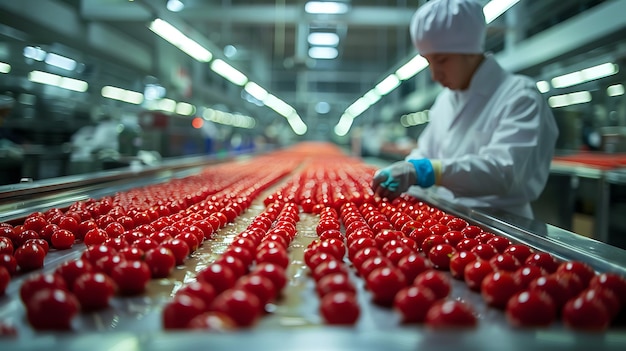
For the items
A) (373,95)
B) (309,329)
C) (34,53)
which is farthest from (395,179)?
(373,95)

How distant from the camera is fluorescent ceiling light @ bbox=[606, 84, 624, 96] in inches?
208

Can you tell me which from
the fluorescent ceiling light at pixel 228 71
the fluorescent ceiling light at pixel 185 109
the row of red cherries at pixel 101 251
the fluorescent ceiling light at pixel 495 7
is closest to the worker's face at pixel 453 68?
the fluorescent ceiling light at pixel 495 7

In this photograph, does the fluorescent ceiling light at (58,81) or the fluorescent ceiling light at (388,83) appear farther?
the fluorescent ceiling light at (388,83)

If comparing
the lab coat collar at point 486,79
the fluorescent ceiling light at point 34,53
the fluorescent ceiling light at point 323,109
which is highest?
the fluorescent ceiling light at point 323,109

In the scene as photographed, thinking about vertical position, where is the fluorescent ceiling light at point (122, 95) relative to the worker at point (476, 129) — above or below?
above

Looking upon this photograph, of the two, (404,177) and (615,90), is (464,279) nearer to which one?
(404,177)

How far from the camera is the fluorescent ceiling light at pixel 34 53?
520cm

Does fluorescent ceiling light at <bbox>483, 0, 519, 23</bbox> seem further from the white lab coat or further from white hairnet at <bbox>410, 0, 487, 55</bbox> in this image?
the white lab coat

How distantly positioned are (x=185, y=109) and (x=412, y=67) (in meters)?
7.55

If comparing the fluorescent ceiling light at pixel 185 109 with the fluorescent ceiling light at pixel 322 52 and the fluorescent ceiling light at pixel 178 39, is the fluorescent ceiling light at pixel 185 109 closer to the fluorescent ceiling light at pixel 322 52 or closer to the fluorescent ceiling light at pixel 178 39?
the fluorescent ceiling light at pixel 322 52

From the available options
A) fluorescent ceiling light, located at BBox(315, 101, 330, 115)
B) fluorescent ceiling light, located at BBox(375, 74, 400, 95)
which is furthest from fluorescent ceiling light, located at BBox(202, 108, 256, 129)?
fluorescent ceiling light, located at BBox(315, 101, 330, 115)

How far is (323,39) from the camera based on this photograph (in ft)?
48.6

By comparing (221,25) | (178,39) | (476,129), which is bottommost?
(476,129)

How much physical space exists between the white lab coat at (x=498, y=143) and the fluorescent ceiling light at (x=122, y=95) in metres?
6.83
